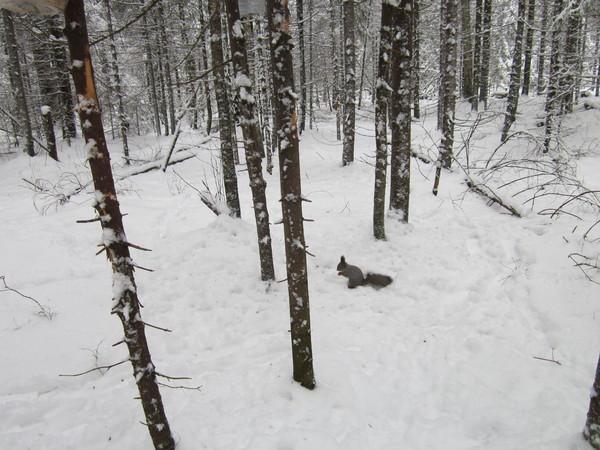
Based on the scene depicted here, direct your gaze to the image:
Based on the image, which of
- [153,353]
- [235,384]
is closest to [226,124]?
[153,353]

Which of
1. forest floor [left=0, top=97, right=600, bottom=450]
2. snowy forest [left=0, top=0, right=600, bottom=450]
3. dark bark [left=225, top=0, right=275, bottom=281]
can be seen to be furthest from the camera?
dark bark [left=225, top=0, right=275, bottom=281]

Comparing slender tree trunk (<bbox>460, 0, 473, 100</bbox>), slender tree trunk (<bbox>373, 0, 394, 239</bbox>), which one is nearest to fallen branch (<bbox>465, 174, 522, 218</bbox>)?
slender tree trunk (<bbox>373, 0, 394, 239</bbox>)

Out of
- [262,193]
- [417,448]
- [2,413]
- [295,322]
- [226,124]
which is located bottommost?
[417,448]

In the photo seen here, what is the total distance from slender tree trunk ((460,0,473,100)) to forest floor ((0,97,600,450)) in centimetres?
1294

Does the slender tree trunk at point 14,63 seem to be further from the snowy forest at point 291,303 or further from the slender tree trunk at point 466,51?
the slender tree trunk at point 466,51

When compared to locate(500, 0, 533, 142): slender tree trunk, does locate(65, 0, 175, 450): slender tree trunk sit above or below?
below

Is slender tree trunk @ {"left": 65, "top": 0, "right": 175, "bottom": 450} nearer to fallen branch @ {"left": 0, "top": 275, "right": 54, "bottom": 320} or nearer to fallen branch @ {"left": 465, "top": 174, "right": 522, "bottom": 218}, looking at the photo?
fallen branch @ {"left": 0, "top": 275, "right": 54, "bottom": 320}

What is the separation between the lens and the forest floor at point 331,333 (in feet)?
11.8

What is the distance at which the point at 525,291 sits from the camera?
5.52 metres

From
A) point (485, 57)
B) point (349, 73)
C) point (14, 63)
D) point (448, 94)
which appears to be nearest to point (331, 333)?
point (448, 94)

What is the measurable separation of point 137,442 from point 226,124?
5381 mm

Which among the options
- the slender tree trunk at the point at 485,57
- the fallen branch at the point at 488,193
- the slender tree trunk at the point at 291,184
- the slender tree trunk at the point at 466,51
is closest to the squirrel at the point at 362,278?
the slender tree trunk at the point at 291,184

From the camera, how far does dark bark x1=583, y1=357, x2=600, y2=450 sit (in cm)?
294

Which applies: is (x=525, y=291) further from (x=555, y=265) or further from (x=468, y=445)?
(x=468, y=445)
